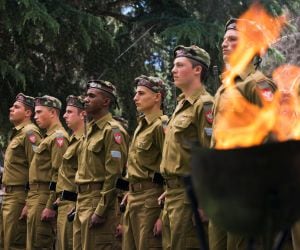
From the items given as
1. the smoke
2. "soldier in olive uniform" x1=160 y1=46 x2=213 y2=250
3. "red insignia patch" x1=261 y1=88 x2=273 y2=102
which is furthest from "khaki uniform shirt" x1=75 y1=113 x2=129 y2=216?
the smoke

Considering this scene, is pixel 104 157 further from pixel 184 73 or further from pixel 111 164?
pixel 184 73

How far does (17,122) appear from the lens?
8609 mm

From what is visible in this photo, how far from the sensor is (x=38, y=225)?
7789 millimetres

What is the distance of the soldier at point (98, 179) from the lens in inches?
246

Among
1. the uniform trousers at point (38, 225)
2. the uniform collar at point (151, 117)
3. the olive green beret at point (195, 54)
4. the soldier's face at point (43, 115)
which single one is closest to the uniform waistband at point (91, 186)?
the uniform collar at point (151, 117)

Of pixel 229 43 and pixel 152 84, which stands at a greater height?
pixel 229 43

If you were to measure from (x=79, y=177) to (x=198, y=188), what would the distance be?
146 inches

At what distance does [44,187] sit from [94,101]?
5.51 feet

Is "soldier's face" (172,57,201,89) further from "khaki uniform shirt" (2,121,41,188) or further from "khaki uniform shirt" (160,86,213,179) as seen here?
"khaki uniform shirt" (2,121,41,188)

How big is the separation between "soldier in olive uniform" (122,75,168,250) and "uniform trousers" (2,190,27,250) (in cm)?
257

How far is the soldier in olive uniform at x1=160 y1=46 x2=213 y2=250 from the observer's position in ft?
16.5

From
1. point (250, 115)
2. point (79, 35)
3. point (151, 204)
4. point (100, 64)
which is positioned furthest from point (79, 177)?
point (100, 64)

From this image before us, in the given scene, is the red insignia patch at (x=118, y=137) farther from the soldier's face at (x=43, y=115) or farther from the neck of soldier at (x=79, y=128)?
the soldier's face at (x=43, y=115)

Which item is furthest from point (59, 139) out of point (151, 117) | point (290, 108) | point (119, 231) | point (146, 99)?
point (290, 108)
